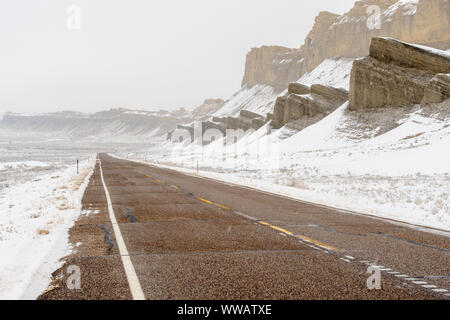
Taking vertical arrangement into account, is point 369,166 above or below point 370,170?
above

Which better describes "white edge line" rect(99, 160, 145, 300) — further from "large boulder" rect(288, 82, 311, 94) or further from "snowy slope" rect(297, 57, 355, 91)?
"snowy slope" rect(297, 57, 355, 91)

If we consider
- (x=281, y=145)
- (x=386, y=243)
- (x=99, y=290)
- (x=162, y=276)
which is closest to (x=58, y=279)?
(x=99, y=290)

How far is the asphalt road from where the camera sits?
170 inches

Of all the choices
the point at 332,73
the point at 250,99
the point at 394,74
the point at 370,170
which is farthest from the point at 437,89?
the point at 250,99

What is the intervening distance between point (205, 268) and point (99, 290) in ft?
4.95

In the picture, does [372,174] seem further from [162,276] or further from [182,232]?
[162,276]

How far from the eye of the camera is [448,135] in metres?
31.2

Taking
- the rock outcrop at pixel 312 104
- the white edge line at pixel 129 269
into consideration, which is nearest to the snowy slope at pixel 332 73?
the rock outcrop at pixel 312 104

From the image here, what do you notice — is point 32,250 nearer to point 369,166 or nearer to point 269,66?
point 369,166

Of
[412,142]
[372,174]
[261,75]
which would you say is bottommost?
[372,174]

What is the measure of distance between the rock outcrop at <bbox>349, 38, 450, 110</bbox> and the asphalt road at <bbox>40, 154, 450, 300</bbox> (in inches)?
1695

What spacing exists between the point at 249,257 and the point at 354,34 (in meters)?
141

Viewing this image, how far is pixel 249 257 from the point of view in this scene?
578cm
